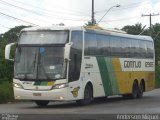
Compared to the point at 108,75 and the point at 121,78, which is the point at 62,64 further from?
the point at 121,78

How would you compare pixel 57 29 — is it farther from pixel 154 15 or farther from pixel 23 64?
pixel 154 15

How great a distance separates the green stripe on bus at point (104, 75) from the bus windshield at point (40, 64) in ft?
11.3

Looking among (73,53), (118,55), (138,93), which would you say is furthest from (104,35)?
(138,93)

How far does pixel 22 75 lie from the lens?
2256 cm

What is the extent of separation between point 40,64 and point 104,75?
15.7ft

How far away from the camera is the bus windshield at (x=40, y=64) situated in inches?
873

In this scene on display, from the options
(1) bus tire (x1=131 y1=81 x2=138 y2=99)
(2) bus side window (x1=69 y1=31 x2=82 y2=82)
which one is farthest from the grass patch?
(1) bus tire (x1=131 y1=81 x2=138 y2=99)

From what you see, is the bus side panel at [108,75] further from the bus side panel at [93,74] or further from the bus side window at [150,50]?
the bus side window at [150,50]

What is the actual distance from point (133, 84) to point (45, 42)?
8.96 m

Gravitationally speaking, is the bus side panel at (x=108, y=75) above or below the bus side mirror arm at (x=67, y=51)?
below

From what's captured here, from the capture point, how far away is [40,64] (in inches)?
881

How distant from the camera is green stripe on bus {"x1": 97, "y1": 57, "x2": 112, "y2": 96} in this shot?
25508mm

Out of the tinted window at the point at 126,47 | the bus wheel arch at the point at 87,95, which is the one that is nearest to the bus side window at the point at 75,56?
the bus wheel arch at the point at 87,95

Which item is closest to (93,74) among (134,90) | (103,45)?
(103,45)
